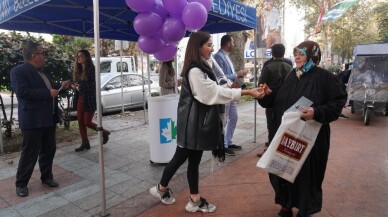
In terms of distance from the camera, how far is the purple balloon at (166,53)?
4824 mm

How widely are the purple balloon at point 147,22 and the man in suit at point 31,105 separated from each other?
1224 mm

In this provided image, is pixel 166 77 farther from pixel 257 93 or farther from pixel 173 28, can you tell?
pixel 257 93

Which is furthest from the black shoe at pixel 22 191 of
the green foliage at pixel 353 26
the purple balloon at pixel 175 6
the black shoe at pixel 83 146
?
the green foliage at pixel 353 26

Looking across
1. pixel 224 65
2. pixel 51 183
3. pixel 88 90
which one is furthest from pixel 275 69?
pixel 51 183

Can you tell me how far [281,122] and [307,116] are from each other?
0.28 meters

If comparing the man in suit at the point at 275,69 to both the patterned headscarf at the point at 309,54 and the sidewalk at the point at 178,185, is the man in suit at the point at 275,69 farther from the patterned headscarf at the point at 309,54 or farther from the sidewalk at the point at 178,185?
the patterned headscarf at the point at 309,54

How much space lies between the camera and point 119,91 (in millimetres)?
10797

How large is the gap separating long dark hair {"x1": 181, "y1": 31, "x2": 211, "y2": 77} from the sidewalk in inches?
62.0

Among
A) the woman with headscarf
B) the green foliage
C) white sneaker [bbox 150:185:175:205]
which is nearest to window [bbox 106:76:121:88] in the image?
white sneaker [bbox 150:185:175:205]

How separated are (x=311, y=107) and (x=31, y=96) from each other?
3.01 metres

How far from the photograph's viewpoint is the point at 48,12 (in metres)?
5.02

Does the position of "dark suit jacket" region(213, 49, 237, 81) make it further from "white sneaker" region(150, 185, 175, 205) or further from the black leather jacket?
"white sneaker" region(150, 185, 175, 205)

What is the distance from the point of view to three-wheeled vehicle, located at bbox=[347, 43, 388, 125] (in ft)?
27.5

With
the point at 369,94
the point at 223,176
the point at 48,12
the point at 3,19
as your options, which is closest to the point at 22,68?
the point at 3,19
